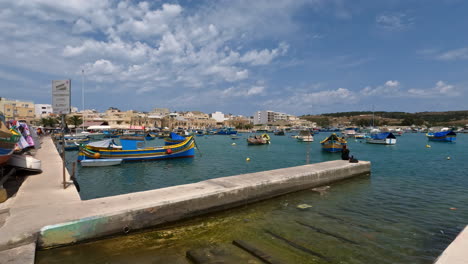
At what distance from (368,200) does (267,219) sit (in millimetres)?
5499

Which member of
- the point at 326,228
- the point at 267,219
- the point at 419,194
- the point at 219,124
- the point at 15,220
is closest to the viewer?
the point at 15,220

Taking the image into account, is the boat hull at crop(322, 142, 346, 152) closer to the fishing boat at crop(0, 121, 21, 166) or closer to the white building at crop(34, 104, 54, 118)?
the fishing boat at crop(0, 121, 21, 166)

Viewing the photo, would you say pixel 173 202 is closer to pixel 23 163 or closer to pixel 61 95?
pixel 61 95

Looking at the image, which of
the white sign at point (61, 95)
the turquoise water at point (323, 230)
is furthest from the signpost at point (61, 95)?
the turquoise water at point (323, 230)

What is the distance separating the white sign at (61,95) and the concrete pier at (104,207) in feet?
8.66

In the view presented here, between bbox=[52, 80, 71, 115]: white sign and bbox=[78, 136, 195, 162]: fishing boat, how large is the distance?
47.9 feet

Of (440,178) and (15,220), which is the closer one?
(15,220)

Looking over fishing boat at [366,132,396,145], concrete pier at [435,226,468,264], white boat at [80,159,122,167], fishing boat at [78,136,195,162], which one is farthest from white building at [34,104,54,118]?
concrete pier at [435,226,468,264]

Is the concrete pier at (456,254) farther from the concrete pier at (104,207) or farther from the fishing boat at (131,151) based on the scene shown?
the fishing boat at (131,151)

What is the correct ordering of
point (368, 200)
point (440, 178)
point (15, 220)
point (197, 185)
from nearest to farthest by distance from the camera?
point (15, 220) → point (197, 185) → point (368, 200) → point (440, 178)

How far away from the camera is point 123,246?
590 cm

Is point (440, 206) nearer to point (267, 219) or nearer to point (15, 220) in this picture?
point (267, 219)

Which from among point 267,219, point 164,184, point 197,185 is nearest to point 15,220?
point 197,185

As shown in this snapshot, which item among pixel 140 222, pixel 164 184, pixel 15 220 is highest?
pixel 15 220
